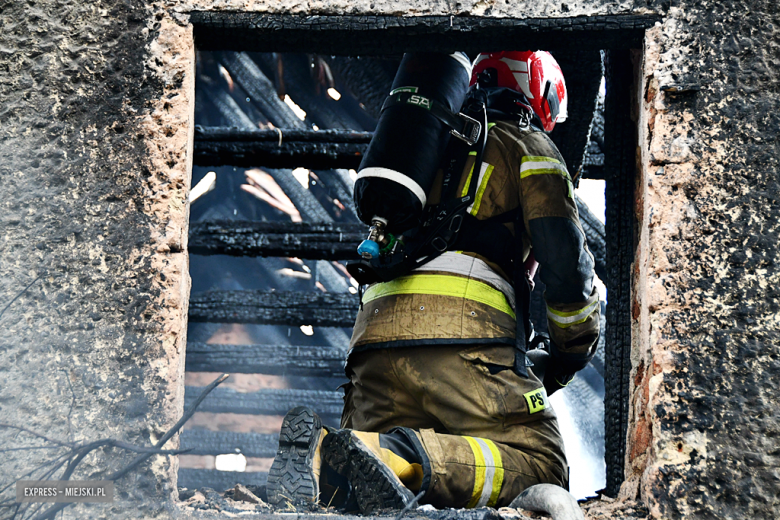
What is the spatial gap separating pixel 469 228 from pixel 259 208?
27.9ft

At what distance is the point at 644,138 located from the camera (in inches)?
77.4

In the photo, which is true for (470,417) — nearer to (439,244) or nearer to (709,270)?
(439,244)

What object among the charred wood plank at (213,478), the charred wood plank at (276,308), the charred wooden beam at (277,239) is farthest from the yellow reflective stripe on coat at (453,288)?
the charred wood plank at (213,478)

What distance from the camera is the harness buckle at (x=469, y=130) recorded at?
98.1 inches

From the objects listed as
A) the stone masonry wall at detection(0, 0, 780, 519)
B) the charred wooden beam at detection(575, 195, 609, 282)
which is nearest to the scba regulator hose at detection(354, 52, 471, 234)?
the stone masonry wall at detection(0, 0, 780, 519)

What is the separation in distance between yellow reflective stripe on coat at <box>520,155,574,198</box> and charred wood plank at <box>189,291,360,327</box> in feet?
11.8

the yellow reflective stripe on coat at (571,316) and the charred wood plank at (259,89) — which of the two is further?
the charred wood plank at (259,89)

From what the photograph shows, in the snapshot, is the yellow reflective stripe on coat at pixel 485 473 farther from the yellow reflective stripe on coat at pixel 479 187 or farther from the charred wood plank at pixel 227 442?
the charred wood plank at pixel 227 442

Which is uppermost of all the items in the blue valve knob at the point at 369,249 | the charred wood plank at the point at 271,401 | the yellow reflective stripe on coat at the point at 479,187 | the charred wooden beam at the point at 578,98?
the charred wooden beam at the point at 578,98

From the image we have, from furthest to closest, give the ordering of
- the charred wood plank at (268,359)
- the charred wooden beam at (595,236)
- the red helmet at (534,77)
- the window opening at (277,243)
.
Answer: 1. the charred wood plank at (268,359)
2. the charred wooden beam at (595,236)
3. the window opening at (277,243)
4. the red helmet at (534,77)

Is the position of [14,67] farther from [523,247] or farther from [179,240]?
[523,247]

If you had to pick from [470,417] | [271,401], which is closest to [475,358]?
[470,417]

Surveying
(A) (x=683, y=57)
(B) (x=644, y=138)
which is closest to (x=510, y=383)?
(B) (x=644, y=138)

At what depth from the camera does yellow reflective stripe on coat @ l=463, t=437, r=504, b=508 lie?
2191 millimetres
